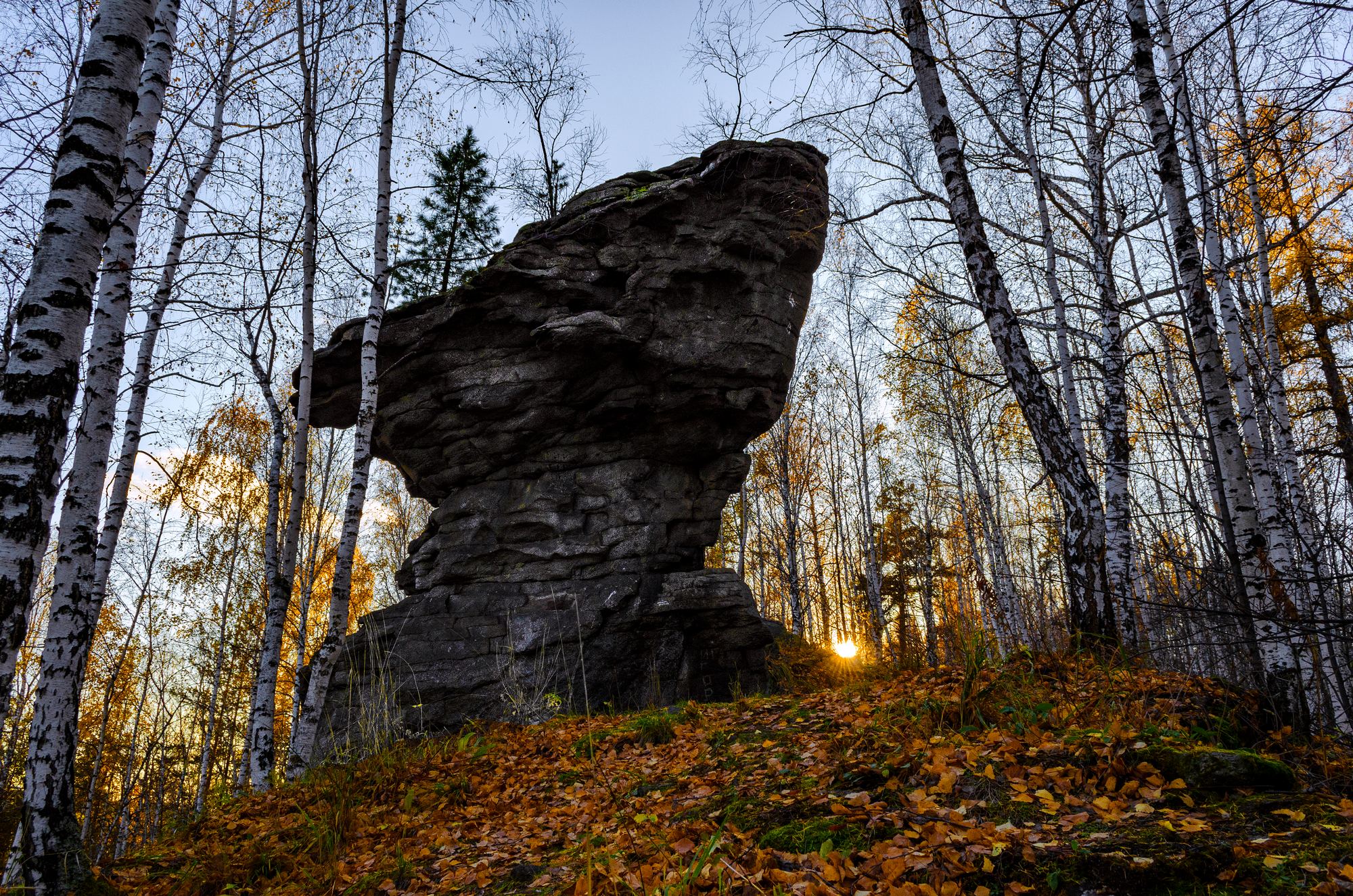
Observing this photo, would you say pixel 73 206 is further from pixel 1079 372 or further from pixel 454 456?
pixel 1079 372

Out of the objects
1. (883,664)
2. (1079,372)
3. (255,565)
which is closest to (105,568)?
(883,664)

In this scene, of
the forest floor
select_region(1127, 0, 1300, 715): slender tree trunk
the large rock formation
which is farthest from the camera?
the large rock formation

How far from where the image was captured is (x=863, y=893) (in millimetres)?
2375

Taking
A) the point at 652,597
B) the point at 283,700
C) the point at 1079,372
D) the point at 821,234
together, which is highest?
the point at 821,234

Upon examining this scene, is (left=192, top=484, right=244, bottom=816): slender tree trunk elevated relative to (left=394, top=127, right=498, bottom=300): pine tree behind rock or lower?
lower

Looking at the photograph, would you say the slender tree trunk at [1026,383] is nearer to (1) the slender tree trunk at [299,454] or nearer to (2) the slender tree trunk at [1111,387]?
(2) the slender tree trunk at [1111,387]

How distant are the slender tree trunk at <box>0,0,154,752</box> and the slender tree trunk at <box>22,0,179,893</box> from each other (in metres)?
0.38

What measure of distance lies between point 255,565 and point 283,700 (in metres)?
8.41

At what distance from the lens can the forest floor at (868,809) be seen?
8.02 ft

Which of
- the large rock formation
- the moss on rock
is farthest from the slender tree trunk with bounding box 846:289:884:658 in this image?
the moss on rock

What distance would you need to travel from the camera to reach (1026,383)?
19.0 ft

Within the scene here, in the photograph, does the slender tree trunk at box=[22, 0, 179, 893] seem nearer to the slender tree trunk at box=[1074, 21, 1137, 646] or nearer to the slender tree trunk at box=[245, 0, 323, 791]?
the slender tree trunk at box=[245, 0, 323, 791]

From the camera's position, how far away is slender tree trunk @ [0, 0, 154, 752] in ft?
10.2

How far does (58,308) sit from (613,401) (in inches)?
356
